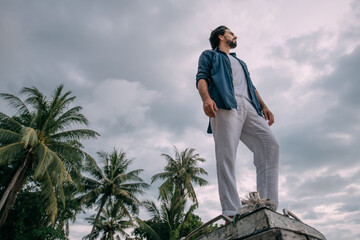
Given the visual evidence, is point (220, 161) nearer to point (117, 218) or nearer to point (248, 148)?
point (248, 148)

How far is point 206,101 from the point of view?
6.51ft

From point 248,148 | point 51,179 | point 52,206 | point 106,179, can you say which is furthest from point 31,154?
point 248,148

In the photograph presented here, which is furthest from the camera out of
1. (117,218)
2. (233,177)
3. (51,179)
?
(117,218)

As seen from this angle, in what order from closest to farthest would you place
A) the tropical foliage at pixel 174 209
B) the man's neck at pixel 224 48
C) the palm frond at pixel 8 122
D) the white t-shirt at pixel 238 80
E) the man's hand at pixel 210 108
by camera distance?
1. the man's hand at pixel 210 108
2. the white t-shirt at pixel 238 80
3. the man's neck at pixel 224 48
4. the palm frond at pixel 8 122
5. the tropical foliage at pixel 174 209

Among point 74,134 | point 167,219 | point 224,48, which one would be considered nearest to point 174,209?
point 167,219

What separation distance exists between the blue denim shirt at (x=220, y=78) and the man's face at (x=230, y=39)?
7.1 inches

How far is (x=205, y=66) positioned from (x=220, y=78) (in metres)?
0.25

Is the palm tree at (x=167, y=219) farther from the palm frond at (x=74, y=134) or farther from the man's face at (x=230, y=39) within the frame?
the man's face at (x=230, y=39)

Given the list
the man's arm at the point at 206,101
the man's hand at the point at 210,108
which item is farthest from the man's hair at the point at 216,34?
the man's hand at the point at 210,108

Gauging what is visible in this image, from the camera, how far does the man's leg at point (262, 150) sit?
1814 mm

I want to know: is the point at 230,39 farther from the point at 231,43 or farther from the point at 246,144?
the point at 246,144

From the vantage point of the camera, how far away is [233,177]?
1822 mm

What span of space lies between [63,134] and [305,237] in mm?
13356

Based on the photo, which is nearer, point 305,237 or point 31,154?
point 305,237
